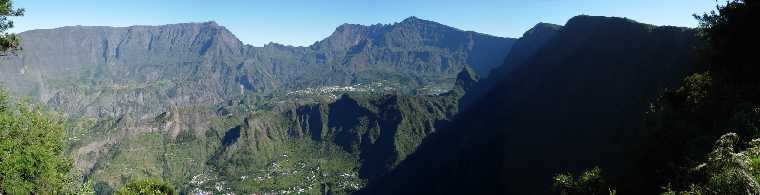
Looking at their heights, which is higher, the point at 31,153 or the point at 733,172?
the point at 733,172

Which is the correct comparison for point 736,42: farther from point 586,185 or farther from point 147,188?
point 147,188

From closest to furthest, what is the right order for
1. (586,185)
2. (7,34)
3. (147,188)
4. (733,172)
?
(733,172)
(7,34)
(586,185)
(147,188)

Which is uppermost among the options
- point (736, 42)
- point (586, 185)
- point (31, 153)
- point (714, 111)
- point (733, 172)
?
point (736, 42)

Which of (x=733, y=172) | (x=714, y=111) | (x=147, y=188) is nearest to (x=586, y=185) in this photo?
(x=714, y=111)

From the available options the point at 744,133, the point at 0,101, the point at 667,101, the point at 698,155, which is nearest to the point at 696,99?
the point at 667,101

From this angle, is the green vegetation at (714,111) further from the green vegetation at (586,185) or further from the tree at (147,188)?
the tree at (147,188)

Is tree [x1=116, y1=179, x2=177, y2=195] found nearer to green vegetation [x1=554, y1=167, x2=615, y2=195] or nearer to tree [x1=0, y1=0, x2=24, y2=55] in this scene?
tree [x1=0, y1=0, x2=24, y2=55]

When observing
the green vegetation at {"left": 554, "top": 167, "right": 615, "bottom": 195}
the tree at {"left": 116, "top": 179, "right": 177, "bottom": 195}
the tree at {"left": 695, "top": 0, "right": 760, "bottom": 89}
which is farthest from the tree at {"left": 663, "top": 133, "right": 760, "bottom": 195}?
the tree at {"left": 116, "top": 179, "right": 177, "bottom": 195}

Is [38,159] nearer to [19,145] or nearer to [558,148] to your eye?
[19,145]
